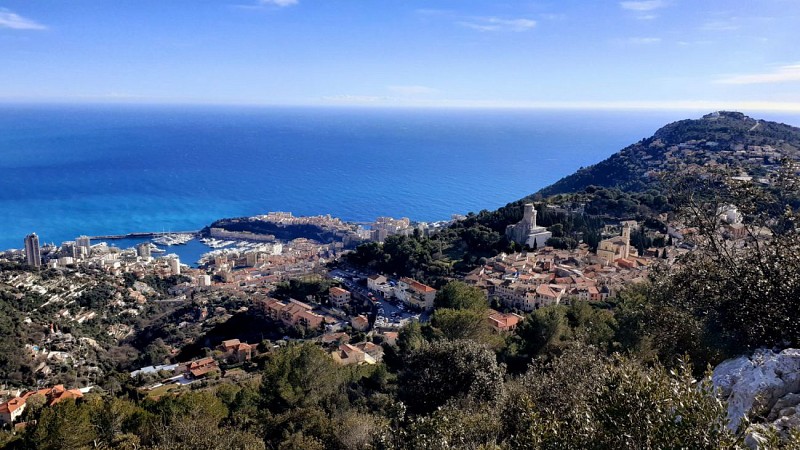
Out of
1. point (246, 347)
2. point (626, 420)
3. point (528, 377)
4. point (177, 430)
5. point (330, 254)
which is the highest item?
point (626, 420)

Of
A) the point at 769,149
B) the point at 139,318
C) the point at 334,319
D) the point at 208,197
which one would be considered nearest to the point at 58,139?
the point at 208,197

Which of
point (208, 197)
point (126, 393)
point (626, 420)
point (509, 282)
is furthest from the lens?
point (208, 197)

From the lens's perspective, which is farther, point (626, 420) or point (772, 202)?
point (772, 202)

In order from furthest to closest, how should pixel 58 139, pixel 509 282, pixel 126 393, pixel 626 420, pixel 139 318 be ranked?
pixel 58 139 → pixel 139 318 → pixel 509 282 → pixel 126 393 → pixel 626 420

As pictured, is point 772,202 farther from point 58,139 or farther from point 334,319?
point 58,139

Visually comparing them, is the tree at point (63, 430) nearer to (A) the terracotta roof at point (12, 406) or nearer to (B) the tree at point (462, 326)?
(A) the terracotta roof at point (12, 406)

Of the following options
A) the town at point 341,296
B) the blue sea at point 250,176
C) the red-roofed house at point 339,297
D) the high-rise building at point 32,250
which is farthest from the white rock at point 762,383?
the blue sea at point 250,176

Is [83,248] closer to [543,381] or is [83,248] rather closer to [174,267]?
[174,267]

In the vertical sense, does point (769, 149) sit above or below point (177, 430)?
above

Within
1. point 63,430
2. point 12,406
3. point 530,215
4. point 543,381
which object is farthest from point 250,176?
point 543,381
